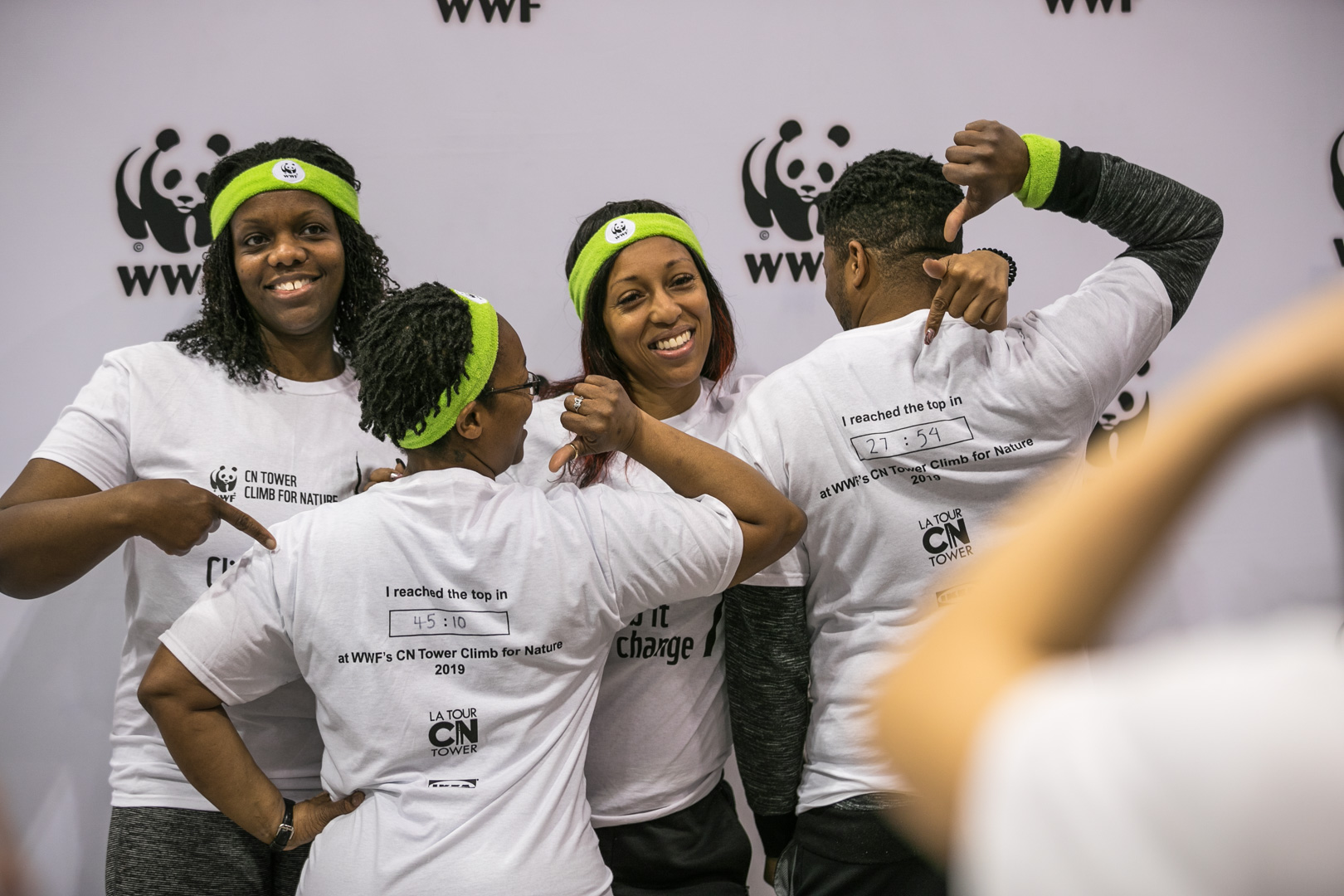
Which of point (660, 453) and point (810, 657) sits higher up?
point (660, 453)

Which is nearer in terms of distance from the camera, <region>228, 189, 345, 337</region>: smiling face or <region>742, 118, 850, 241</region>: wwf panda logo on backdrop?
<region>228, 189, 345, 337</region>: smiling face

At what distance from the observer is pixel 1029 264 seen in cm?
234

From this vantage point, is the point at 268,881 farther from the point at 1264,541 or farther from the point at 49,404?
the point at 1264,541

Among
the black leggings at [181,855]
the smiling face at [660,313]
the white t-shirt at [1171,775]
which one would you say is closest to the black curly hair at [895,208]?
the smiling face at [660,313]

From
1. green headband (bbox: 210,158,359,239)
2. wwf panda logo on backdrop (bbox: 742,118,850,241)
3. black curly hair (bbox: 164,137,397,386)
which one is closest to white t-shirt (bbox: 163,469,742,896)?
black curly hair (bbox: 164,137,397,386)

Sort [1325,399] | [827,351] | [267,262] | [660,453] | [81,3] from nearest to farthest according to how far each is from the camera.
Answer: [1325,399], [660,453], [827,351], [267,262], [81,3]

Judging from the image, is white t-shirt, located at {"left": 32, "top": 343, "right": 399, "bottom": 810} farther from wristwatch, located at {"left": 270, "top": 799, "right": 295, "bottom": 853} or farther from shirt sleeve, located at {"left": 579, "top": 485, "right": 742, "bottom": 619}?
shirt sleeve, located at {"left": 579, "top": 485, "right": 742, "bottom": 619}

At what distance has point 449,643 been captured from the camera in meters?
1.28

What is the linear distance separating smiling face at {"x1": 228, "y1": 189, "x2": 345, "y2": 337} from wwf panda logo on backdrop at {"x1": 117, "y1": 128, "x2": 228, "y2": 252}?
0.56m

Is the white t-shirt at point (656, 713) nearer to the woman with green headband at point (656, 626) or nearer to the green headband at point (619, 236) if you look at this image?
the woman with green headband at point (656, 626)

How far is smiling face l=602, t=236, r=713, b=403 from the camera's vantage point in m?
1.74

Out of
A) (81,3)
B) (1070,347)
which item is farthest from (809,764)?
(81,3)

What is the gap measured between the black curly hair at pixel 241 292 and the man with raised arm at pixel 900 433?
0.84m

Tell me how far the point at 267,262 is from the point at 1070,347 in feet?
4.57
